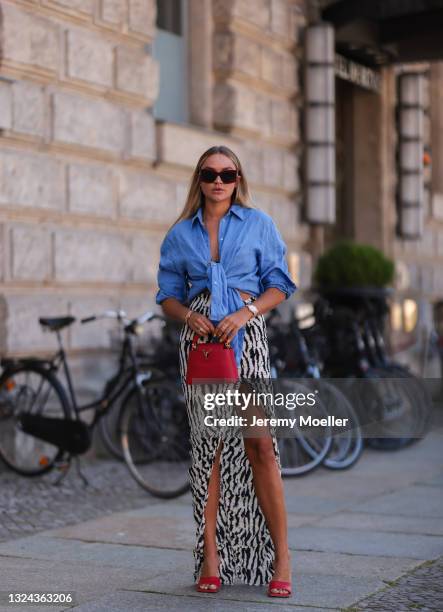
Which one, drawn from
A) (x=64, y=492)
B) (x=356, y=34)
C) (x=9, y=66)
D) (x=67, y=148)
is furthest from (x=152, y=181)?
(x=356, y=34)

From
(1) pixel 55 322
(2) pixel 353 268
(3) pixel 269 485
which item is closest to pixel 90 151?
(1) pixel 55 322

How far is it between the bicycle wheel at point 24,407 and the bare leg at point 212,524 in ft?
9.57

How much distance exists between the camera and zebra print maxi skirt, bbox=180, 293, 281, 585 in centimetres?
516

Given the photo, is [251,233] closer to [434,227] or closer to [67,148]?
[67,148]

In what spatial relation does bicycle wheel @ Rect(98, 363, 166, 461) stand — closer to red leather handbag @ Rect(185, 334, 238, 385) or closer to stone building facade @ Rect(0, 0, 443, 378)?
stone building facade @ Rect(0, 0, 443, 378)

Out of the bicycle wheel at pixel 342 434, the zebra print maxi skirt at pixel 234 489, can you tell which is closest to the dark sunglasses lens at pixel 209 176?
the zebra print maxi skirt at pixel 234 489

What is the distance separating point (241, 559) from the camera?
5.20 meters

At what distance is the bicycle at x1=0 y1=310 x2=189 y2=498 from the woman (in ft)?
7.89

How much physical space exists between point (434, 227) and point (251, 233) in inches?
433

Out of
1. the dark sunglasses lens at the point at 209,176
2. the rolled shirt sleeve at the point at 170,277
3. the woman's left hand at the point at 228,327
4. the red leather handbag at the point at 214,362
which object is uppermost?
the dark sunglasses lens at the point at 209,176

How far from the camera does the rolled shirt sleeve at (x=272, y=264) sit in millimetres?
5180

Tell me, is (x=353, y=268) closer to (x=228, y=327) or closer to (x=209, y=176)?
(x=209, y=176)

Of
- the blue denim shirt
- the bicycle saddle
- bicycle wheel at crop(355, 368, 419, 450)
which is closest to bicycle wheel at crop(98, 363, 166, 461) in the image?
the bicycle saddle

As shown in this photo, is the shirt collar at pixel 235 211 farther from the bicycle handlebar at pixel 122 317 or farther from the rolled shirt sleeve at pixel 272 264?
the bicycle handlebar at pixel 122 317
